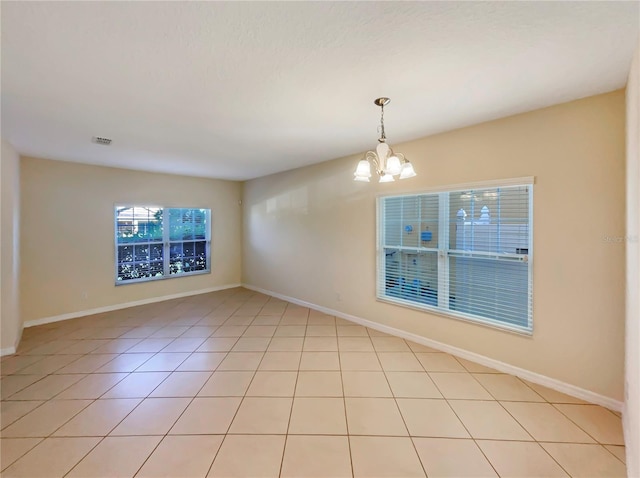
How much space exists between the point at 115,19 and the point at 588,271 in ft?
11.8

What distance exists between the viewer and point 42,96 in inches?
81.0

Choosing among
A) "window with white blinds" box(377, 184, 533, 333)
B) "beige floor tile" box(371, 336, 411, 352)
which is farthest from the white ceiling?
"beige floor tile" box(371, 336, 411, 352)

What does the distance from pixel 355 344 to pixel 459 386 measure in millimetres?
1202

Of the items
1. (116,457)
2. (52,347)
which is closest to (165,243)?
(52,347)

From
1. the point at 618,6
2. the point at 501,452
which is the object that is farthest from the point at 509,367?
the point at 618,6

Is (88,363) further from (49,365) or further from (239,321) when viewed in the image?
(239,321)

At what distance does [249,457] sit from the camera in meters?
1.68

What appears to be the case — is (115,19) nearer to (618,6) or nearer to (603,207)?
(618,6)

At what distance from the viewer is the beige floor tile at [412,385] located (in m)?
2.30

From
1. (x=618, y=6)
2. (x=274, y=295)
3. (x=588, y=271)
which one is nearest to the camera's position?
(x=618, y=6)

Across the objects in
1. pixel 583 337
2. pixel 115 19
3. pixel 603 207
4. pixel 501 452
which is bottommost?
pixel 501 452

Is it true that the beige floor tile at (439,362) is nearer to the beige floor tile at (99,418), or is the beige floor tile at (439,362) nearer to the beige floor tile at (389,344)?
the beige floor tile at (389,344)

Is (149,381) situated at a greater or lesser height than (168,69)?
lesser

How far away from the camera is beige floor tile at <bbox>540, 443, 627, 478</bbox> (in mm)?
1562
